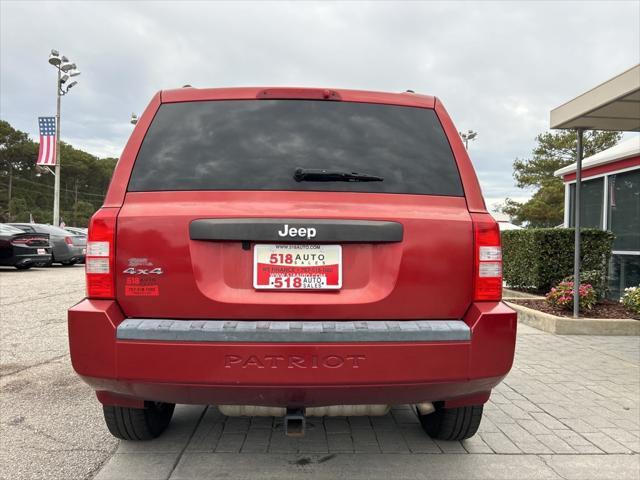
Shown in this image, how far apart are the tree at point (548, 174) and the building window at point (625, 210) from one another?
24.5 m

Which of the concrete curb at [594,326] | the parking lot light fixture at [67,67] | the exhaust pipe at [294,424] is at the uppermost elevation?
the parking lot light fixture at [67,67]

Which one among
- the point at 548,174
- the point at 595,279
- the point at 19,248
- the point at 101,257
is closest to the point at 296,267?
the point at 101,257

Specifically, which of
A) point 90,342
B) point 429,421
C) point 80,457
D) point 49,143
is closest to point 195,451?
point 80,457

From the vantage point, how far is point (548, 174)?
116 ft

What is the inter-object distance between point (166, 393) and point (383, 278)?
1107 mm

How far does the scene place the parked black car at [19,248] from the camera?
1460 centimetres

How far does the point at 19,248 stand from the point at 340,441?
47.9 feet

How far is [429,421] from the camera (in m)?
3.23

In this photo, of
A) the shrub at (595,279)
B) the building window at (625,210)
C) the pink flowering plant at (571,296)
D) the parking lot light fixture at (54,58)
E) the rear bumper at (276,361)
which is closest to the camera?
the rear bumper at (276,361)

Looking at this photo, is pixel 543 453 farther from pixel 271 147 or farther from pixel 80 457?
pixel 80 457

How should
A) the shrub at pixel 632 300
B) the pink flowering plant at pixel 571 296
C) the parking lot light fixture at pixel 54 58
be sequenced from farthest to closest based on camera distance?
the parking lot light fixture at pixel 54 58 < the pink flowering plant at pixel 571 296 < the shrub at pixel 632 300

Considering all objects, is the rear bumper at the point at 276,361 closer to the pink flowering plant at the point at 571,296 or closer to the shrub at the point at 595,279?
the pink flowering plant at the point at 571,296

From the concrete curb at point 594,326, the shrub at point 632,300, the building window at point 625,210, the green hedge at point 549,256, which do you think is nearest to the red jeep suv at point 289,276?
the concrete curb at point 594,326

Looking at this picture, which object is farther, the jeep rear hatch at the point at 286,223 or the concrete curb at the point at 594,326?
the concrete curb at the point at 594,326
